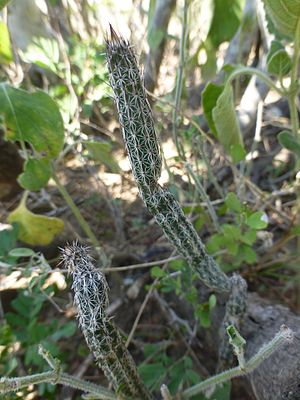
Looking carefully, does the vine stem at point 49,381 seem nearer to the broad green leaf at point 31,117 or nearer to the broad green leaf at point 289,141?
the broad green leaf at point 31,117

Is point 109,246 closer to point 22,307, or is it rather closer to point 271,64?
point 22,307

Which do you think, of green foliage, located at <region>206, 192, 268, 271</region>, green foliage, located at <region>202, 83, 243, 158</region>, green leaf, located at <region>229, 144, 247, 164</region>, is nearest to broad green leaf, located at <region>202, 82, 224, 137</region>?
green foliage, located at <region>202, 83, 243, 158</region>

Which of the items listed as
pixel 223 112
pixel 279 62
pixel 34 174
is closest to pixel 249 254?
pixel 223 112

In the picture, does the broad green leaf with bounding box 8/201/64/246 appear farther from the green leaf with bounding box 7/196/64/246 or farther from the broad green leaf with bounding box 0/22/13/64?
the broad green leaf with bounding box 0/22/13/64

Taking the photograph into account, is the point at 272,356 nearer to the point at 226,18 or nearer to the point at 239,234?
the point at 239,234

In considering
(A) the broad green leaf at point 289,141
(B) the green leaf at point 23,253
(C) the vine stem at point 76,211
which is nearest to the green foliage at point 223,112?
(A) the broad green leaf at point 289,141
